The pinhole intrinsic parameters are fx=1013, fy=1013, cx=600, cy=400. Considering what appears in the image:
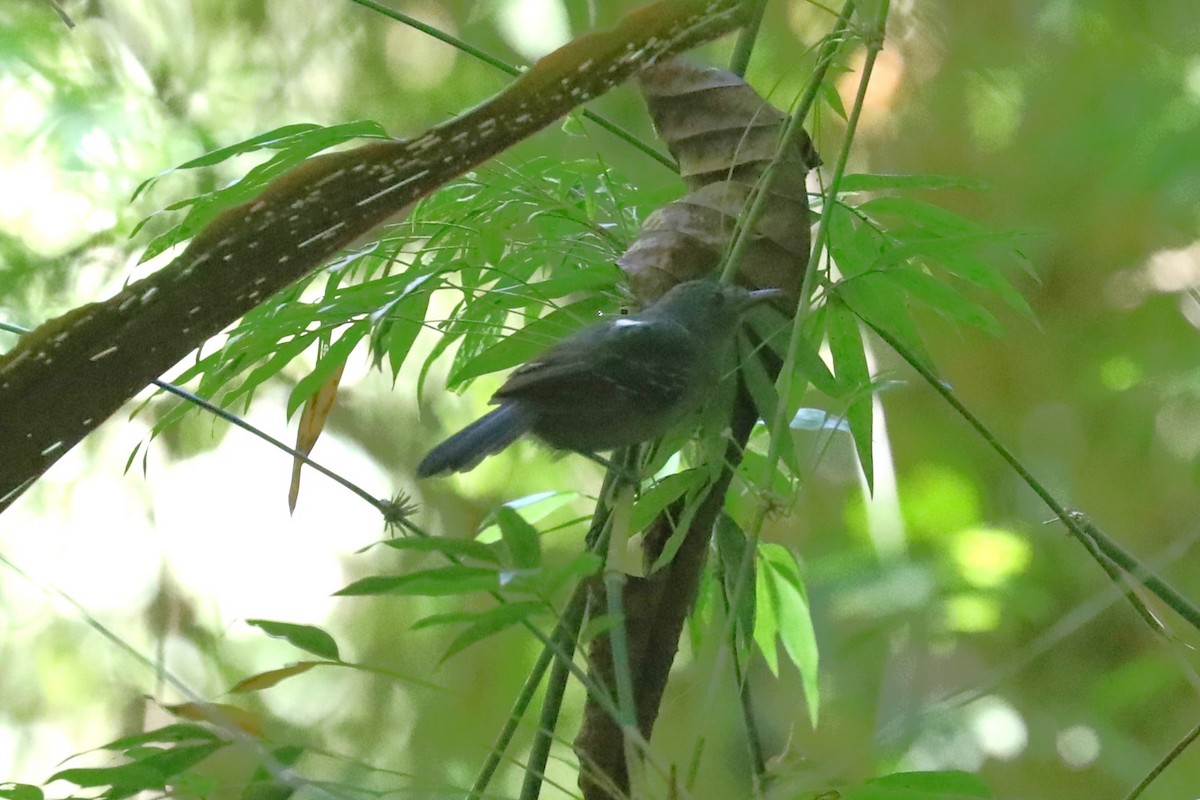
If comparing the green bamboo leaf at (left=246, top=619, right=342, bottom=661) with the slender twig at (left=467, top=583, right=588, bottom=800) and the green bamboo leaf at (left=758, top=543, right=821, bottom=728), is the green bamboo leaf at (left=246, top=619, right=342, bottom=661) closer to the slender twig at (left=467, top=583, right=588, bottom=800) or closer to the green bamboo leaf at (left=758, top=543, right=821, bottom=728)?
the slender twig at (left=467, top=583, right=588, bottom=800)

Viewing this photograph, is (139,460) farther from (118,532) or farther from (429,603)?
(429,603)

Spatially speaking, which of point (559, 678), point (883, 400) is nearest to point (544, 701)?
point (559, 678)

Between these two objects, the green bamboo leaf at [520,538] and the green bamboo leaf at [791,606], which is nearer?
the green bamboo leaf at [520,538]

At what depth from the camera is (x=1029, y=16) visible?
2.95ft

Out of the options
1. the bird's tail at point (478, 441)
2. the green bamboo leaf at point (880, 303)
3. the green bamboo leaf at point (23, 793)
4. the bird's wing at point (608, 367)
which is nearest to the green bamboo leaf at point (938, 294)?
the green bamboo leaf at point (880, 303)

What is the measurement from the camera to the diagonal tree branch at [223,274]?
401 mm

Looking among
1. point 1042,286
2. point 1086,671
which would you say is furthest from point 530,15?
point 1086,671

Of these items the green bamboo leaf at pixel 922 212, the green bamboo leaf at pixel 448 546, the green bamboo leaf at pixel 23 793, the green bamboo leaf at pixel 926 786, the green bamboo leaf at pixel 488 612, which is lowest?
the green bamboo leaf at pixel 926 786

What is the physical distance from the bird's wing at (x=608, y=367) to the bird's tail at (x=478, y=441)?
12 millimetres

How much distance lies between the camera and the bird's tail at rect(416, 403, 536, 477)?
572 millimetres

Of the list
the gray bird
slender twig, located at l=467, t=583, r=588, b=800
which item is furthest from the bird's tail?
slender twig, located at l=467, t=583, r=588, b=800

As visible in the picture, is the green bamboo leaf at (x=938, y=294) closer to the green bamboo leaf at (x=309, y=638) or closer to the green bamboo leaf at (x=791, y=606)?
the green bamboo leaf at (x=791, y=606)

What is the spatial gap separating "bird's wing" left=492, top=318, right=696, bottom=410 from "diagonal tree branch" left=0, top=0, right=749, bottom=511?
20 cm

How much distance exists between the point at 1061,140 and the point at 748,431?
0.50 metres
